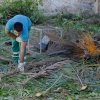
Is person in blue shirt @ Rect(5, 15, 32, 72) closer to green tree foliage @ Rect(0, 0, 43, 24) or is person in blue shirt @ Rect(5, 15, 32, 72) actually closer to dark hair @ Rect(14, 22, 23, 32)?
dark hair @ Rect(14, 22, 23, 32)

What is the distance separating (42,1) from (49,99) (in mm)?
10689

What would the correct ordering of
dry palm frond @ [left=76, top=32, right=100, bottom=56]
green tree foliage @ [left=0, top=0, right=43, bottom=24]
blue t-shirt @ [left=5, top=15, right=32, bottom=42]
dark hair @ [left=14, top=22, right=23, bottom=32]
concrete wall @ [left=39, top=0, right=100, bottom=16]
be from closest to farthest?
dark hair @ [left=14, top=22, right=23, bottom=32], blue t-shirt @ [left=5, top=15, right=32, bottom=42], dry palm frond @ [left=76, top=32, right=100, bottom=56], green tree foliage @ [left=0, top=0, right=43, bottom=24], concrete wall @ [left=39, top=0, right=100, bottom=16]

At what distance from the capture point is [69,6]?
16.2m

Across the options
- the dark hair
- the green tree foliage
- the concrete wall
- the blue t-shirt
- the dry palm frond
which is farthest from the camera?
the concrete wall

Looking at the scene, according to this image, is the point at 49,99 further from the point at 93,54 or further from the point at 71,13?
the point at 71,13

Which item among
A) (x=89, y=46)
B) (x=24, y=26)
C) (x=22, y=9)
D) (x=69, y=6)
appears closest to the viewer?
(x=24, y=26)

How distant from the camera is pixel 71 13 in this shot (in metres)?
15.9

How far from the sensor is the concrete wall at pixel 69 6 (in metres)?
15.9

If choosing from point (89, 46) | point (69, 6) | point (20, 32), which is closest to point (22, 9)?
point (69, 6)

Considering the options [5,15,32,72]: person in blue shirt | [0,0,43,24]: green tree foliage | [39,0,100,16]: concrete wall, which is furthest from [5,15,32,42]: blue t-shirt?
[39,0,100,16]: concrete wall

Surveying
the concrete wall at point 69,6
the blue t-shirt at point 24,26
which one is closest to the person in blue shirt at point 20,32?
the blue t-shirt at point 24,26

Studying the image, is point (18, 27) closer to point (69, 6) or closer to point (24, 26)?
point (24, 26)

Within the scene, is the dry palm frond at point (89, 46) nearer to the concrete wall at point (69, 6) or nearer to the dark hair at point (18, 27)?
the dark hair at point (18, 27)

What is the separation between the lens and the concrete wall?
1591 centimetres
